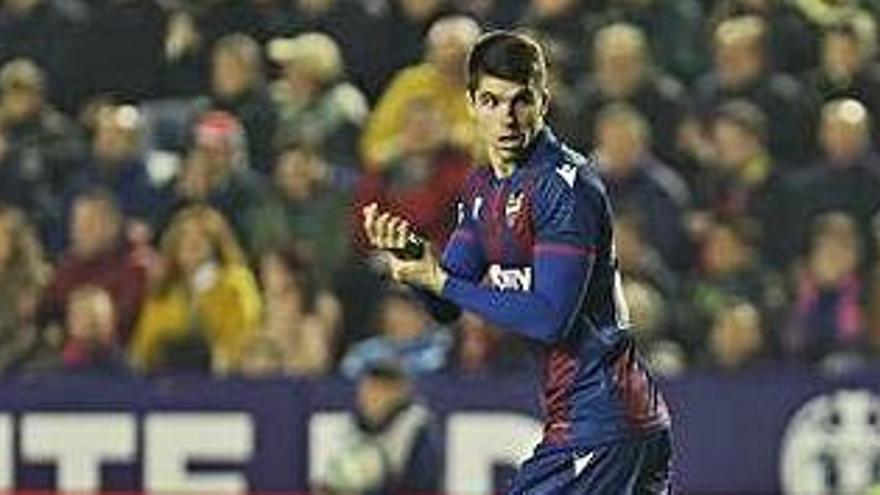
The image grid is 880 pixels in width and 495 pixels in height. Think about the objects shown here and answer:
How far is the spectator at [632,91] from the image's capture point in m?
10.3

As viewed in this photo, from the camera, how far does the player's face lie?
16.7 ft

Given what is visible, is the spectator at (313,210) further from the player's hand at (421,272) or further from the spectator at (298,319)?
the player's hand at (421,272)

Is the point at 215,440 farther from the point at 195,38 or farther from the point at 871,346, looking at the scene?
the point at 871,346

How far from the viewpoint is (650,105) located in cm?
1030

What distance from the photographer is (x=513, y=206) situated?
206 inches

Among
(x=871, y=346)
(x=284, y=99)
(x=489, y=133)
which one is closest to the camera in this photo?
(x=489, y=133)

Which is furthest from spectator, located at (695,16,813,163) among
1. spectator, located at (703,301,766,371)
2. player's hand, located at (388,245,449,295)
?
player's hand, located at (388,245,449,295)

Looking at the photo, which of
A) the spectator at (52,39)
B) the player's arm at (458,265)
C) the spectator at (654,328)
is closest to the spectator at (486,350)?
the spectator at (654,328)

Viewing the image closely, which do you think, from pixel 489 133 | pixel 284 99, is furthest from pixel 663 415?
pixel 284 99

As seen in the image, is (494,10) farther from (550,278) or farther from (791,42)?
(550,278)

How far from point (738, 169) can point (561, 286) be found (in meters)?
5.25

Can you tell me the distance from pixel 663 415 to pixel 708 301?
15.5 feet

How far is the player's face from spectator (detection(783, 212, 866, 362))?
4.95m

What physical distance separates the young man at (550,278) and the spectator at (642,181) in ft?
15.5
